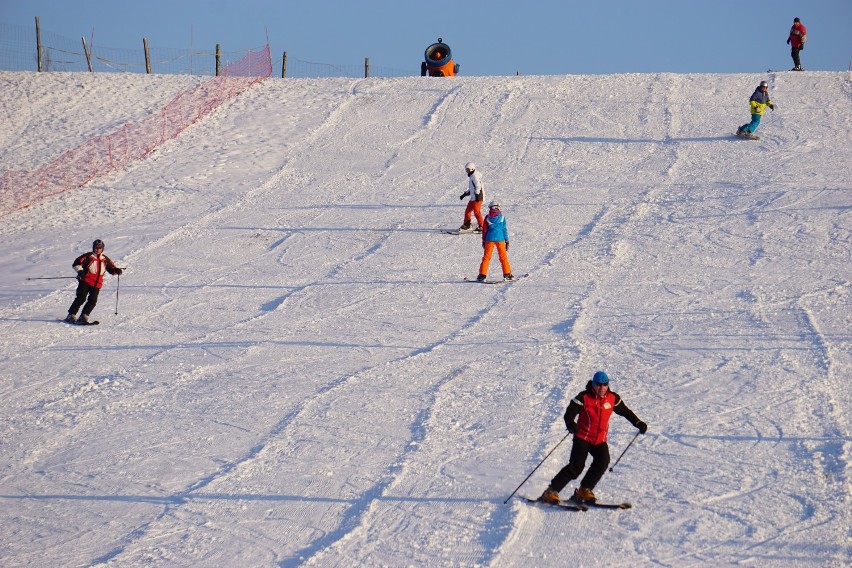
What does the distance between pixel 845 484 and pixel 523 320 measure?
208 inches

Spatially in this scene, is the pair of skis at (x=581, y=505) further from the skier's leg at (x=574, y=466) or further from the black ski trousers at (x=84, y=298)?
the black ski trousers at (x=84, y=298)

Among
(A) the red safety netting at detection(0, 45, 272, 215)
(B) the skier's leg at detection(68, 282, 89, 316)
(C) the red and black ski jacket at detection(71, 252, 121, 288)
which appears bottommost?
(B) the skier's leg at detection(68, 282, 89, 316)

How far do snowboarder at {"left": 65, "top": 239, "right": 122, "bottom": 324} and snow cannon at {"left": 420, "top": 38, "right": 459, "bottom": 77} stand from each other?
17295 mm

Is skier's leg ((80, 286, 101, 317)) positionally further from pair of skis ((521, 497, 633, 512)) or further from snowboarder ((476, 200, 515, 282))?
pair of skis ((521, 497, 633, 512))

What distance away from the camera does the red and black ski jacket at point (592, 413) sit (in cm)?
747

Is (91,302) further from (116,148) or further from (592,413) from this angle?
(116,148)

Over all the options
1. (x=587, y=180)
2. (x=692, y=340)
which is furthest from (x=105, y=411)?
(x=587, y=180)

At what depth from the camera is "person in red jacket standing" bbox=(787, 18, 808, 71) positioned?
83.7ft

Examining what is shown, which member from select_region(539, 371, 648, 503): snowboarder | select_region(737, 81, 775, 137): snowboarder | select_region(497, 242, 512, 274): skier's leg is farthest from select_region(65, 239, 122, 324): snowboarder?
select_region(737, 81, 775, 137): snowboarder

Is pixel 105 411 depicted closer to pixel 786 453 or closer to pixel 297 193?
pixel 786 453

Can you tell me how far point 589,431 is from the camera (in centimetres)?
754

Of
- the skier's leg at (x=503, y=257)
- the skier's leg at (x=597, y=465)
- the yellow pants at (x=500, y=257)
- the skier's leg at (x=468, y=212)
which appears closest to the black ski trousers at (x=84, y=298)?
the yellow pants at (x=500, y=257)

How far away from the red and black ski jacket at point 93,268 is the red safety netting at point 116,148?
808cm

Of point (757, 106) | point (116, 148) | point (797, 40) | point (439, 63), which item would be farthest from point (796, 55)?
point (116, 148)
